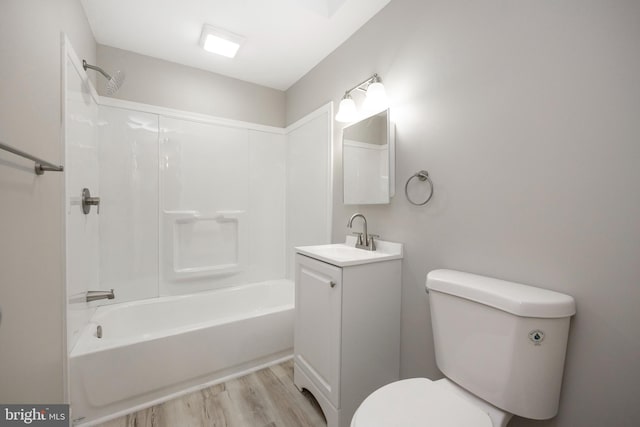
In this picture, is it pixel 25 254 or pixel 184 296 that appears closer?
pixel 25 254

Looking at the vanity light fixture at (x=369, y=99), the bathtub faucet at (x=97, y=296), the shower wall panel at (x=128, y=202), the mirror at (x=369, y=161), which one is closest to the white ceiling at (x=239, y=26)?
the vanity light fixture at (x=369, y=99)

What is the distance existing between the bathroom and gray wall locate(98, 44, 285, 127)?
0.49m

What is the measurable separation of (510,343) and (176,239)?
2314mm

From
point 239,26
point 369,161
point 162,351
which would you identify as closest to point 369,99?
point 369,161

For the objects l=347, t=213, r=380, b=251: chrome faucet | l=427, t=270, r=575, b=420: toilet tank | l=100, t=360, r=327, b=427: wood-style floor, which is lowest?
l=100, t=360, r=327, b=427: wood-style floor

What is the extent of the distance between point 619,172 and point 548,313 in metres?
0.47

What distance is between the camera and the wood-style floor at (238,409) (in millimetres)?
1412

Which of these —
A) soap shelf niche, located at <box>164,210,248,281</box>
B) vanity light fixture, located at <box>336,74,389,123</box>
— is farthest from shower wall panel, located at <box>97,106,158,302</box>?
vanity light fixture, located at <box>336,74,389,123</box>

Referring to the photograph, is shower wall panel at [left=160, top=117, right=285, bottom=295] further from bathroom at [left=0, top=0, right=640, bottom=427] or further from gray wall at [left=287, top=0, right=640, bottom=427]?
gray wall at [left=287, top=0, right=640, bottom=427]

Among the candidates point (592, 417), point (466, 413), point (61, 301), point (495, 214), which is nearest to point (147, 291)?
point (61, 301)

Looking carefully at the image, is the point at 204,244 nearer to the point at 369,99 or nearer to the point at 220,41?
the point at 220,41

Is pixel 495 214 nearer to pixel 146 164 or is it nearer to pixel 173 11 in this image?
pixel 173 11

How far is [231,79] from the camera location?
8.05ft

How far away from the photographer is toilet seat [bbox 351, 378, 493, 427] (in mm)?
800
